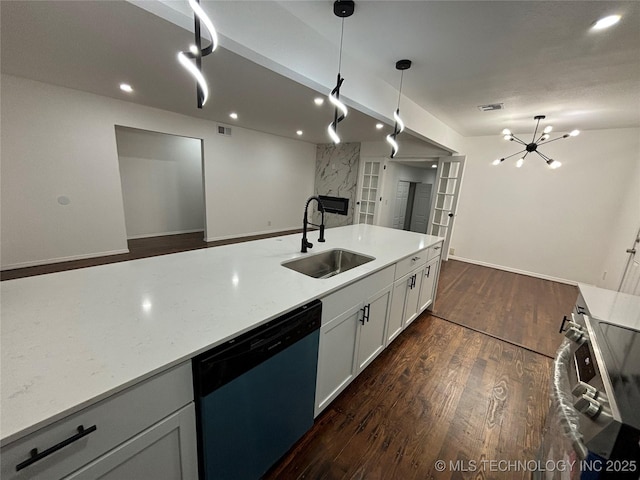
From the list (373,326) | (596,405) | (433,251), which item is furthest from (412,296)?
(596,405)

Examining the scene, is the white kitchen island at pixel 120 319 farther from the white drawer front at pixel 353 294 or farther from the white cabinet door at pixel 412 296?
the white cabinet door at pixel 412 296

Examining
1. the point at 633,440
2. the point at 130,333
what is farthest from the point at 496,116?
the point at 130,333

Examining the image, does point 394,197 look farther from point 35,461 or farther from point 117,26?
point 35,461

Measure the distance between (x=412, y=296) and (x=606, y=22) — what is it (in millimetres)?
2337

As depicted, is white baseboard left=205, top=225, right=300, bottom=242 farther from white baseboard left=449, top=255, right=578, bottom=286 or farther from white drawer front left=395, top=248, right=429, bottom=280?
white drawer front left=395, top=248, right=429, bottom=280

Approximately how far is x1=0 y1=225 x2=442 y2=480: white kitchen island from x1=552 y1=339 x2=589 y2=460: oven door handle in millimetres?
901

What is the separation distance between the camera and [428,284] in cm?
274

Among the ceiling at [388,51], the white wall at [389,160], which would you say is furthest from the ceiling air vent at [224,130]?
the white wall at [389,160]

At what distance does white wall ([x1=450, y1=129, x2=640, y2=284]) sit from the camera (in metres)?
3.78

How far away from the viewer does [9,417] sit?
0.52 meters

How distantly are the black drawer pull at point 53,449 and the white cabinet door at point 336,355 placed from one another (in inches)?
35.8

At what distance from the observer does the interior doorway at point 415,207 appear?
6.74m

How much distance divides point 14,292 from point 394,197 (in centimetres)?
606

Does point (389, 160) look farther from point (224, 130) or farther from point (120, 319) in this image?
point (120, 319)
